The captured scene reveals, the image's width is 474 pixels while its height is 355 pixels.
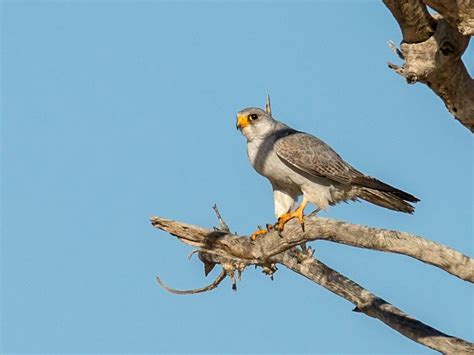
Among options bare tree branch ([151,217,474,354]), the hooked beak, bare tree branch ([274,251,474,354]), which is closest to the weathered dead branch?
bare tree branch ([151,217,474,354])

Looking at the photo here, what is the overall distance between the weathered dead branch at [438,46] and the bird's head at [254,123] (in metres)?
2.35

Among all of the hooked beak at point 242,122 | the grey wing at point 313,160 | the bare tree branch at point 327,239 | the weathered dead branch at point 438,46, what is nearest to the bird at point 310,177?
the grey wing at point 313,160

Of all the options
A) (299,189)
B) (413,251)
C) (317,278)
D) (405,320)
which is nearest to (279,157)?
(299,189)

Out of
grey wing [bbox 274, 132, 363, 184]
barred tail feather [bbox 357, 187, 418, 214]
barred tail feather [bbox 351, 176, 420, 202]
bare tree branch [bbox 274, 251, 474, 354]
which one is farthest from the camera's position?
grey wing [bbox 274, 132, 363, 184]

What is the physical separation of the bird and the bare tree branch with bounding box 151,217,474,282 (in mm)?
998

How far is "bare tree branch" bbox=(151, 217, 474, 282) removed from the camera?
236 inches

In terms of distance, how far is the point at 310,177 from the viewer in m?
8.60

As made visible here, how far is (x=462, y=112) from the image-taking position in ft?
24.0

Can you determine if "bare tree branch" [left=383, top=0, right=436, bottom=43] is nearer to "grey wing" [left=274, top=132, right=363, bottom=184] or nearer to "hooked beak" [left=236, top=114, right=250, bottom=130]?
"grey wing" [left=274, top=132, right=363, bottom=184]

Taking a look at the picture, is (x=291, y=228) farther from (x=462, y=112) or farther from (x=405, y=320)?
(x=462, y=112)

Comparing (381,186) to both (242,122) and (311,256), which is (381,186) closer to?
(311,256)

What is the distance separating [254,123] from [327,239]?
3.01 metres

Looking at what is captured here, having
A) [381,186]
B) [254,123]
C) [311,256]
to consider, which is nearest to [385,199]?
[381,186]

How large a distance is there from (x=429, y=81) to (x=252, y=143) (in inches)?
96.8
